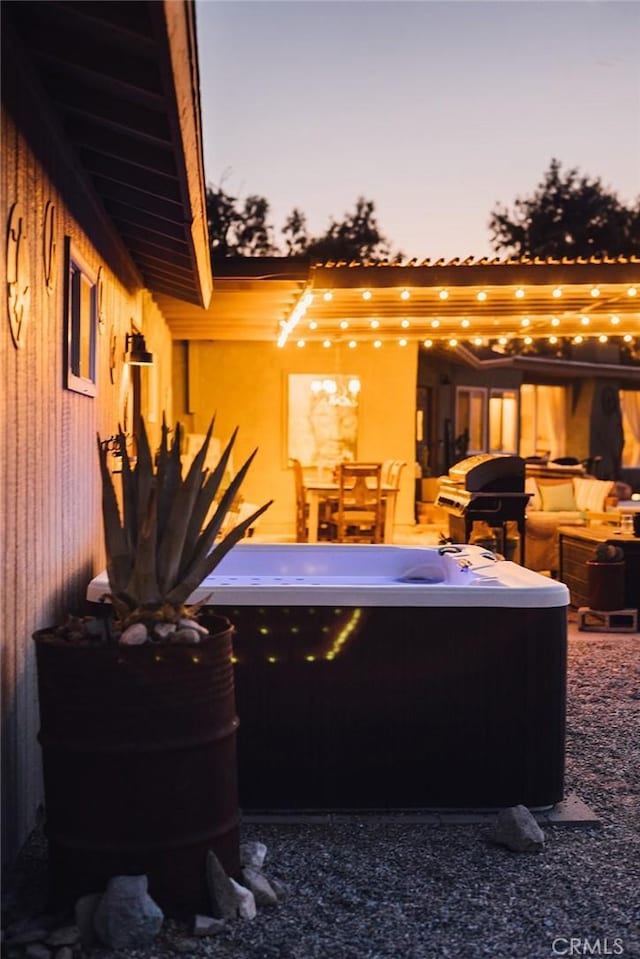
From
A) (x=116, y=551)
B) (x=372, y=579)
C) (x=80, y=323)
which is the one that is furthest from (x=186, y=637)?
(x=372, y=579)

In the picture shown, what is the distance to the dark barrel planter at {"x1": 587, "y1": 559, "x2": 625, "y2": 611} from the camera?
25.3ft

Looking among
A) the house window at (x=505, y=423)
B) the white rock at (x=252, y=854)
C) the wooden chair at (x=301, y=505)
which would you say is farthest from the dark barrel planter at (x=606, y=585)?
the house window at (x=505, y=423)

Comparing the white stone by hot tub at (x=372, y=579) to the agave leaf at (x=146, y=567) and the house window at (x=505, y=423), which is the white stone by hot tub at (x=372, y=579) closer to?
the agave leaf at (x=146, y=567)

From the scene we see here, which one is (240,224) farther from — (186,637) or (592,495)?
(186,637)

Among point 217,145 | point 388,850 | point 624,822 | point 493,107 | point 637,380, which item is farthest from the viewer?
point 217,145

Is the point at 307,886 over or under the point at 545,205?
under

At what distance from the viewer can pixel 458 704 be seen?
12.8 feet

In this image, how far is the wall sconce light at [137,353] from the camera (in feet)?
21.1

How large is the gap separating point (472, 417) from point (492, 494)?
11385 mm

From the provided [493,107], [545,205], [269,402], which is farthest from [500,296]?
[545,205]

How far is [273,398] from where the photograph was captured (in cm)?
1332

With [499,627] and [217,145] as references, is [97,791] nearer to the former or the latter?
[499,627]

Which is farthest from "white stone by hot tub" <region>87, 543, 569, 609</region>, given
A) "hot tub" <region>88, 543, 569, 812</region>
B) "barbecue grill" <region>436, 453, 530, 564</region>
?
"barbecue grill" <region>436, 453, 530, 564</region>

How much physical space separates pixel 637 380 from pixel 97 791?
19.4m
